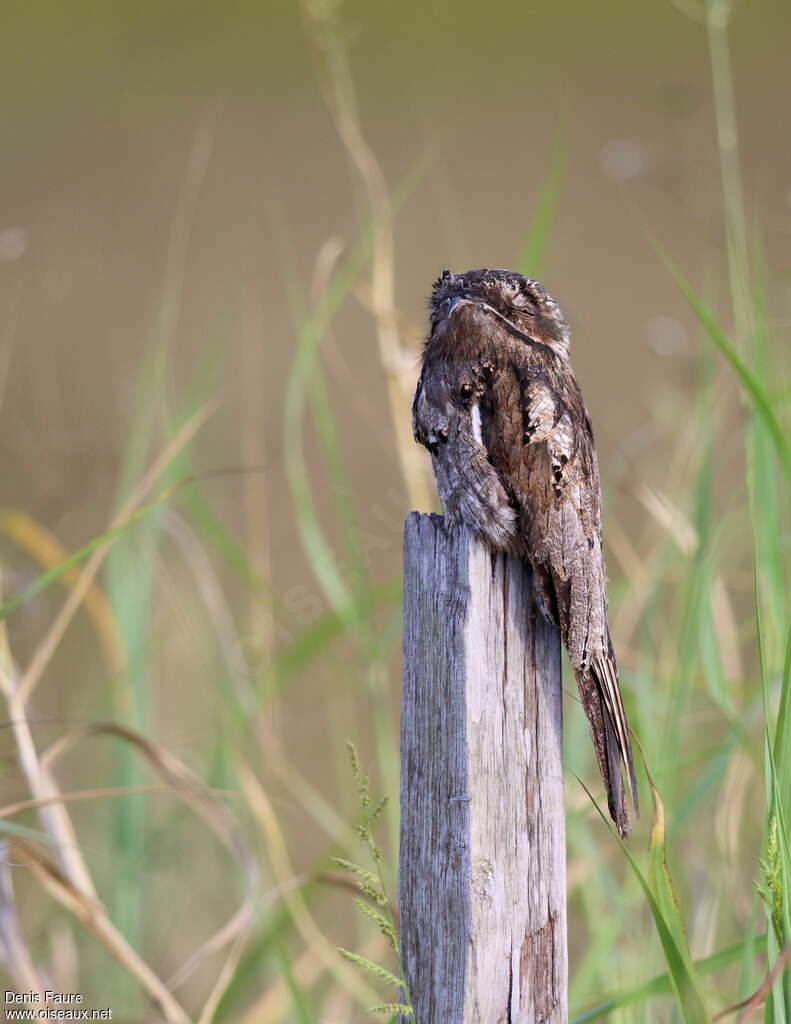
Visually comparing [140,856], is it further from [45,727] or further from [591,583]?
[591,583]

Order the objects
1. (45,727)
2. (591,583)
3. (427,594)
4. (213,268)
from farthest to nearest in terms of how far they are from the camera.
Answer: (213,268)
(45,727)
(591,583)
(427,594)

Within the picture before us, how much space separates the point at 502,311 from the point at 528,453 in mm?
340

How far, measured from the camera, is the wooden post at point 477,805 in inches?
66.4

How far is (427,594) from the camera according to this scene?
179 cm

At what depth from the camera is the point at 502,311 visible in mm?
2203

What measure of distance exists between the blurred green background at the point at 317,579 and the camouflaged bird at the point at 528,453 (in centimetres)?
25

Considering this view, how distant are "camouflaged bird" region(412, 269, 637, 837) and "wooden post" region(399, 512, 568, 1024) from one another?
11 centimetres

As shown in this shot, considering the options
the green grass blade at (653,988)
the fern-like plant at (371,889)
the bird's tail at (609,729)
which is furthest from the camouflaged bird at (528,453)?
the fern-like plant at (371,889)

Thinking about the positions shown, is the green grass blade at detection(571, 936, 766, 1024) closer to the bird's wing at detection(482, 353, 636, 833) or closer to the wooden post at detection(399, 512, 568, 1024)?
the wooden post at detection(399, 512, 568, 1024)

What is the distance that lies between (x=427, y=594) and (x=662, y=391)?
2.70 metres

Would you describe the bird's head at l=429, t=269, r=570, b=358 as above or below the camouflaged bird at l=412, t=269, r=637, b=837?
above

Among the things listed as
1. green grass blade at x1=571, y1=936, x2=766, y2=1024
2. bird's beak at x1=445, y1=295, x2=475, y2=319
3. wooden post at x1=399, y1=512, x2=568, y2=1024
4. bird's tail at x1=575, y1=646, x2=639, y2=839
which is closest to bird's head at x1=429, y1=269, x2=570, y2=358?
bird's beak at x1=445, y1=295, x2=475, y2=319

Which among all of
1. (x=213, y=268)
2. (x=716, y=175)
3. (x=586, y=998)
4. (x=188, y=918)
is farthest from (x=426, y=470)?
(x=213, y=268)

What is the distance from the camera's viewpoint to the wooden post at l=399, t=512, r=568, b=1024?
1687 mm
